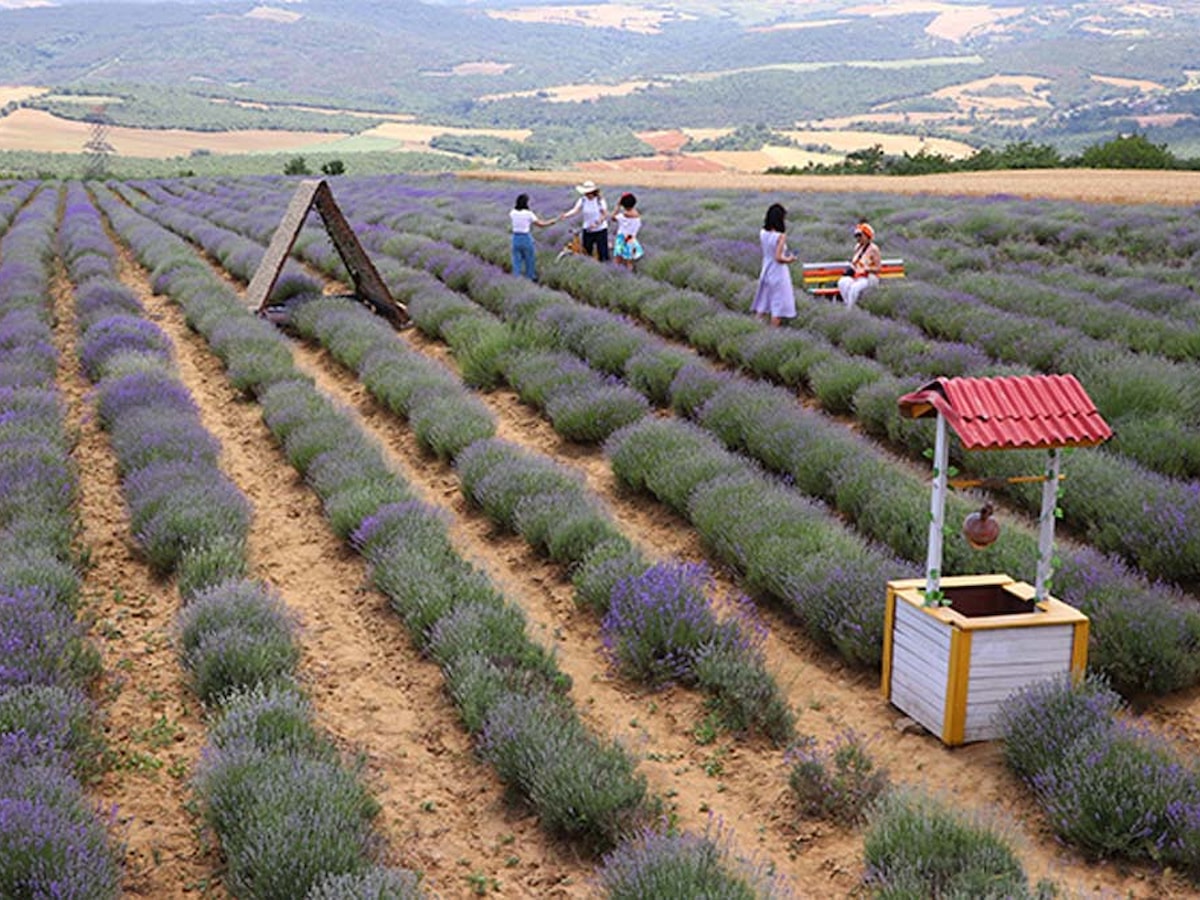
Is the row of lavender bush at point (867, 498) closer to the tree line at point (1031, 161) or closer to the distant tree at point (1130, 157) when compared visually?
the distant tree at point (1130, 157)

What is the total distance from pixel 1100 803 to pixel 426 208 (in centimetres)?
2276

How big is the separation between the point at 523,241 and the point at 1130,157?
86.0ft

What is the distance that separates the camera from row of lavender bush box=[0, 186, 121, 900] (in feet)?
11.2

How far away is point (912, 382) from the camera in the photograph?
29.0 ft

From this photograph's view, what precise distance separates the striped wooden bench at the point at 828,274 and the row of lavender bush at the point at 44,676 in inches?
300

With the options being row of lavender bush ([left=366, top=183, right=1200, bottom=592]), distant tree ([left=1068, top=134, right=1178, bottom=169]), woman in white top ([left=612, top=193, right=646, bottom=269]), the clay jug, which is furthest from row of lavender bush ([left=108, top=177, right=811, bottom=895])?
distant tree ([left=1068, top=134, right=1178, bottom=169])

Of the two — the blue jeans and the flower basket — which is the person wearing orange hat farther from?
the flower basket

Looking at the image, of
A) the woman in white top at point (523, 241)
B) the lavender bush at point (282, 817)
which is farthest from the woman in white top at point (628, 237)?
the lavender bush at point (282, 817)

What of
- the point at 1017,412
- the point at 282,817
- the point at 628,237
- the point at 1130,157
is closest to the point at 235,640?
the point at 282,817

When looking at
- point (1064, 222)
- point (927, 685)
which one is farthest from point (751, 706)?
point (1064, 222)

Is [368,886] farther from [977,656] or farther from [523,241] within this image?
[523,241]

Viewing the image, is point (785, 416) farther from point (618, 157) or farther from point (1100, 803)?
point (618, 157)

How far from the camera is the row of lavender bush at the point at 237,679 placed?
11.5 feet

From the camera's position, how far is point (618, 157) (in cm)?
8538
